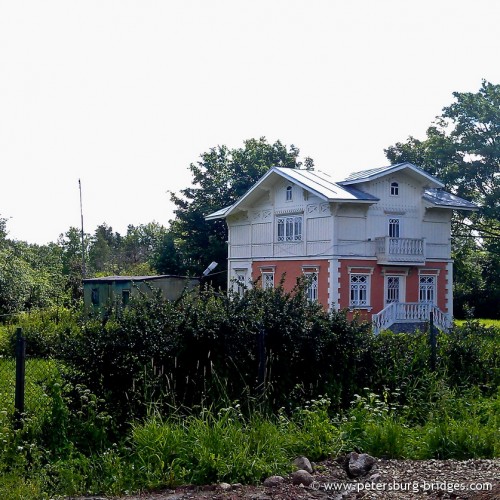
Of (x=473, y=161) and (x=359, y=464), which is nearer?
(x=359, y=464)

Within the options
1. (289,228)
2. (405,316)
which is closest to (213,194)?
(289,228)

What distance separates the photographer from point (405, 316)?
3300 cm

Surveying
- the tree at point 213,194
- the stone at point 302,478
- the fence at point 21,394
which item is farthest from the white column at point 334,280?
the stone at point 302,478

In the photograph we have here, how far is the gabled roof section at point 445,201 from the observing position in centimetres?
3560

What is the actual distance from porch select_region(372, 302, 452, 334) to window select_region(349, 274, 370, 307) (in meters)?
1.26

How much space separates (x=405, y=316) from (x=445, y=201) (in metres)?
6.79

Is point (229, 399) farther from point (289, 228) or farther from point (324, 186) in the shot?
point (289, 228)

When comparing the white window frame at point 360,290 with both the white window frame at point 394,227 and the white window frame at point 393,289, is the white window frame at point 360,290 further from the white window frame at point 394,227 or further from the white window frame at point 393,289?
the white window frame at point 394,227

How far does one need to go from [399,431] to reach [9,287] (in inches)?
1135

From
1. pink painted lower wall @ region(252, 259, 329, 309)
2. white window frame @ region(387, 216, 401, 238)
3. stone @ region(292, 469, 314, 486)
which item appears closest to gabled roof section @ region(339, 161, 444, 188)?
white window frame @ region(387, 216, 401, 238)

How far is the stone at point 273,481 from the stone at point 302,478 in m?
0.12

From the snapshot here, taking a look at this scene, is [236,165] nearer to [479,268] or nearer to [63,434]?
[479,268]

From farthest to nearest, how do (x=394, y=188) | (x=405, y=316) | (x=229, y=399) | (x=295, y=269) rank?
(x=295, y=269)
(x=394, y=188)
(x=405, y=316)
(x=229, y=399)

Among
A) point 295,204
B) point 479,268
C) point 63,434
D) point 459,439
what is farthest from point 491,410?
point 479,268
